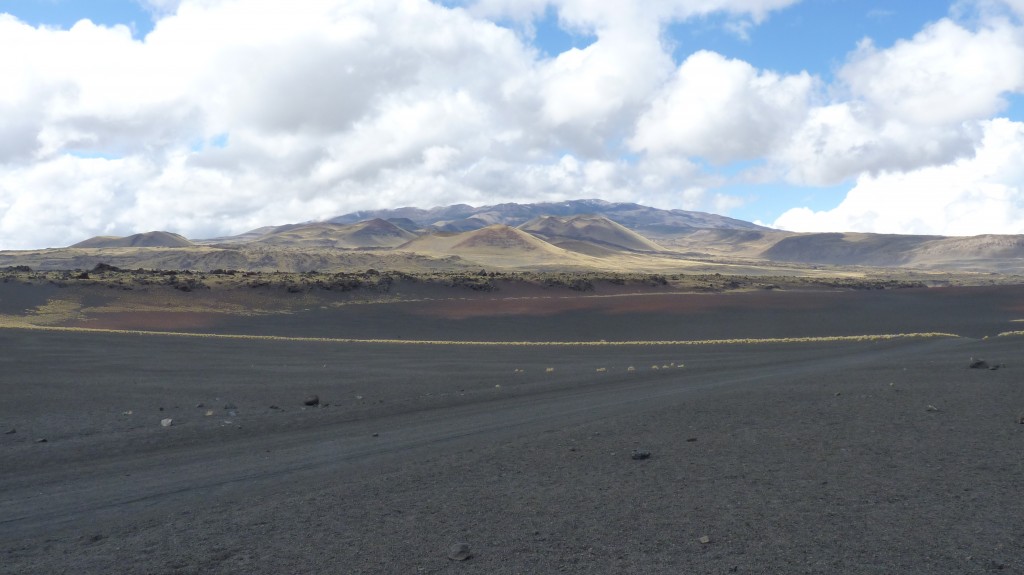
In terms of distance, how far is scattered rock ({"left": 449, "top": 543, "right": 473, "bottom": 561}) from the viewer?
6617mm

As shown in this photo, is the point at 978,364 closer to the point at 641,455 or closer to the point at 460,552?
the point at 641,455

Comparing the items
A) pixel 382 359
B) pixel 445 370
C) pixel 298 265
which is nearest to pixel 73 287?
pixel 382 359

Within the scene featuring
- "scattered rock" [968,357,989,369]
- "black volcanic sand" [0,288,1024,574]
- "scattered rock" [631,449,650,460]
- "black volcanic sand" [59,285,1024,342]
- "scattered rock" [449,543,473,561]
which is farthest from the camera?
"black volcanic sand" [59,285,1024,342]

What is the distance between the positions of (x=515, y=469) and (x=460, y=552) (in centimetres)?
310

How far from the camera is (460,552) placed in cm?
669

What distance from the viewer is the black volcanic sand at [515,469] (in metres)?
6.73

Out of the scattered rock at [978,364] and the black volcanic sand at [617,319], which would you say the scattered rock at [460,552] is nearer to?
the scattered rock at [978,364]

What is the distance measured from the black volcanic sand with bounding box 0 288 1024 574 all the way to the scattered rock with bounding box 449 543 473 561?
0.29 feet

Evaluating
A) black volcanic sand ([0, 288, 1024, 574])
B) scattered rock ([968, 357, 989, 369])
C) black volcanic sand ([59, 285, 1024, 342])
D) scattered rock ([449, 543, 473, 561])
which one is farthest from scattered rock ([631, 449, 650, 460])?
black volcanic sand ([59, 285, 1024, 342])

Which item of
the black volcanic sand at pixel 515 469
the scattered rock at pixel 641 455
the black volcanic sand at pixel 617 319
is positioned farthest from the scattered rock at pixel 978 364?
the black volcanic sand at pixel 617 319

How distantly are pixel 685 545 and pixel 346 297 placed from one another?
48973 millimetres

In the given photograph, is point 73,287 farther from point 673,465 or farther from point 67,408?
point 673,465

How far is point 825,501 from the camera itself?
7.84 m

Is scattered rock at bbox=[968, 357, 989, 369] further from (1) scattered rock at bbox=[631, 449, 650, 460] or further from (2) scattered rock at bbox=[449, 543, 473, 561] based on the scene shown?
(2) scattered rock at bbox=[449, 543, 473, 561]
